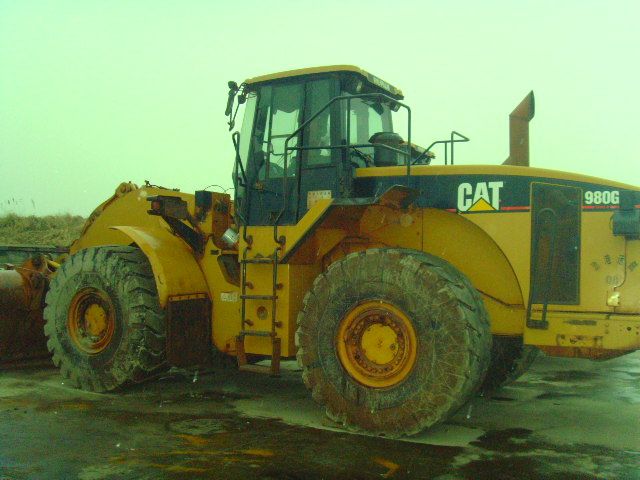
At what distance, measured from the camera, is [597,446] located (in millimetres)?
5152

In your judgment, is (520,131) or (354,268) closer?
(354,268)

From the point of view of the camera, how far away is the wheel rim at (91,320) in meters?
6.86

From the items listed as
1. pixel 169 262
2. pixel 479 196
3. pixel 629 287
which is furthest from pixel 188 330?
pixel 629 287

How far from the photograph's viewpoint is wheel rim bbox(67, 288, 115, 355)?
6859mm

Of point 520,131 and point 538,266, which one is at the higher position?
point 520,131

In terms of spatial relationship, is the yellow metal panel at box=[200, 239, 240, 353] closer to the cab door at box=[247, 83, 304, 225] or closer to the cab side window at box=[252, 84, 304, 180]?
the cab door at box=[247, 83, 304, 225]

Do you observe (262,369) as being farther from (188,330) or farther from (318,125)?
(318,125)

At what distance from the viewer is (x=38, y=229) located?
26562 millimetres

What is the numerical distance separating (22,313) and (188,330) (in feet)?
8.43

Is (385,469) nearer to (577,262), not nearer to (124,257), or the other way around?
(577,262)

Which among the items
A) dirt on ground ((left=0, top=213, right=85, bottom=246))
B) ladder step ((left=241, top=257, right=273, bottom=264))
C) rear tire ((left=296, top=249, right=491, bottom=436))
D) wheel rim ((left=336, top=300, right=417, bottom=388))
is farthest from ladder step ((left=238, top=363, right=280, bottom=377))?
dirt on ground ((left=0, top=213, right=85, bottom=246))

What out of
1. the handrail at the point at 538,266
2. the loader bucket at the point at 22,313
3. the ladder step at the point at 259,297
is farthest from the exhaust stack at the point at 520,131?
the loader bucket at the point at 22,313

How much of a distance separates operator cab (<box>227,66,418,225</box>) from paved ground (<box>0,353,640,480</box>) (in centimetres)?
194

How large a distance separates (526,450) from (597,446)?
599 mm
